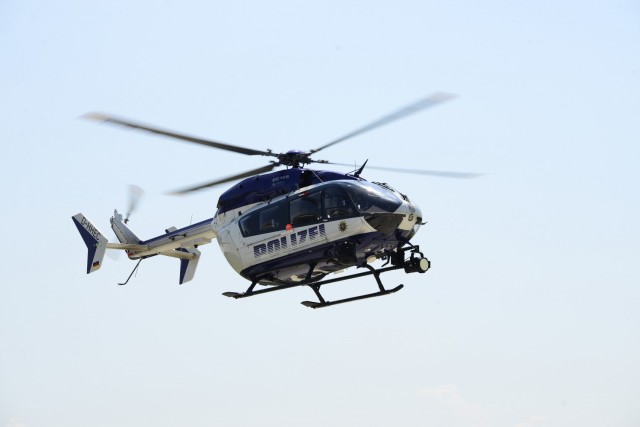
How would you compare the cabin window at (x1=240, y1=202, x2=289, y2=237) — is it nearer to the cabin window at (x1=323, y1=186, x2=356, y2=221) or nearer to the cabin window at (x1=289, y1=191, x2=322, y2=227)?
the cabin window at (x1=289, y1=191, x2=322, y2=227)

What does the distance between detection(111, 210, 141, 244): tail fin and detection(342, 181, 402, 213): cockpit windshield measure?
294 inches

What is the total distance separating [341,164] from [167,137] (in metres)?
4.09

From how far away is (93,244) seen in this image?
88.3 feet

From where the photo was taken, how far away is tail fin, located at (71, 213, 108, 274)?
26.7 metres

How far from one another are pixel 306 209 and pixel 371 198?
4.92ft

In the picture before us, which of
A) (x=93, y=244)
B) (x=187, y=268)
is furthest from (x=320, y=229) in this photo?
(x=93, y=244)

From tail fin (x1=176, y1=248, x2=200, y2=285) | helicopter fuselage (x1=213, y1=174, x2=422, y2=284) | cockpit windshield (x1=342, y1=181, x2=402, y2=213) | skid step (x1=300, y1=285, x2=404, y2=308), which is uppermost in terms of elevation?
cockpit windshield (x1=342, y1=181, x2=402, y2=213)

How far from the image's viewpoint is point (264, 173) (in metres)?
23.7

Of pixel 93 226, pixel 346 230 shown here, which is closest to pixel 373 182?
pixel 346 230

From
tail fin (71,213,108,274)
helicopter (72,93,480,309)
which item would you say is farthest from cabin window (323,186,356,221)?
tail fin (71,213,108,274)

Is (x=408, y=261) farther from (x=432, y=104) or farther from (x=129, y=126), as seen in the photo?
(x=129, y=126)

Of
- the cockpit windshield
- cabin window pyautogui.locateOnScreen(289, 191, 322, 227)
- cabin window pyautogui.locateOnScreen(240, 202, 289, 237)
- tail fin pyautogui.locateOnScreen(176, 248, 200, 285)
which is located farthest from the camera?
tail fin pyautogui.locateOnScreen(176, 248, 200, 285)

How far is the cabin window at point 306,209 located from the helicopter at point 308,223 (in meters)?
0.02

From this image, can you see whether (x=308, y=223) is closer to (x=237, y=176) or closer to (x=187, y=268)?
(x=237, y=176)
